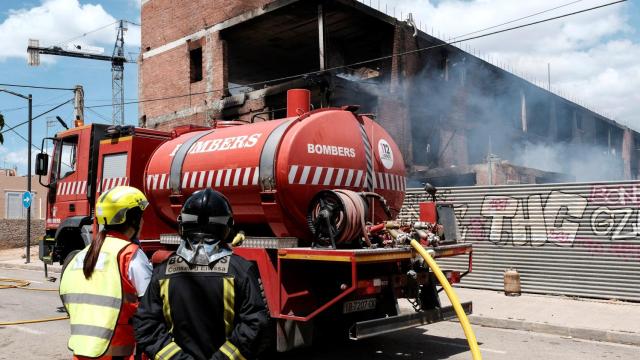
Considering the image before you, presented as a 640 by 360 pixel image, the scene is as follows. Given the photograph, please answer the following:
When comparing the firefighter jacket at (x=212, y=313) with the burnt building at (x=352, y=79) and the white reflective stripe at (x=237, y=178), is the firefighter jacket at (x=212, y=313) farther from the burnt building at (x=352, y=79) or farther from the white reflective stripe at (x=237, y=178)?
the burnt building at (x=352, y=79)

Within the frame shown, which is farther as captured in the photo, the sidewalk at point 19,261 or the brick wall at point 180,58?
the brick wall at point 180,58

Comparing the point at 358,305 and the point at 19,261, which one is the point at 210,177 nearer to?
the point at 358,305

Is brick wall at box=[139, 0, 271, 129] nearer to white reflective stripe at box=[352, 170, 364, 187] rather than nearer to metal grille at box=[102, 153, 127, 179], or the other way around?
metal grille at box=[102, 153, 127, 179]

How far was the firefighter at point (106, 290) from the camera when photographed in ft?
10.5

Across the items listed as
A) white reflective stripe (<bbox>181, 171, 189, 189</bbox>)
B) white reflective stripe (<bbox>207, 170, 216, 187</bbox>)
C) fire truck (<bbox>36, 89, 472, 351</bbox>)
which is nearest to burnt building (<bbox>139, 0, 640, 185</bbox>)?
fire truck (<bbox>36, 89, 472, 351</bbox>)

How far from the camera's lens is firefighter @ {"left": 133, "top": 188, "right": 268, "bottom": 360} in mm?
2650

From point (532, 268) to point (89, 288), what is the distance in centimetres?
1073

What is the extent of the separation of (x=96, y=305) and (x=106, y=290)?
0.10 metres

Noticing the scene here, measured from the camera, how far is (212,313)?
8.73ft

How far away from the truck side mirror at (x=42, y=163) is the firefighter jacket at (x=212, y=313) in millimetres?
8410

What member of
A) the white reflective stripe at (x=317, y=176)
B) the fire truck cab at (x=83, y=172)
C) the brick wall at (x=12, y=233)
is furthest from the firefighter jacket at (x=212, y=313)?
the brick wall at (x=12, y=233)

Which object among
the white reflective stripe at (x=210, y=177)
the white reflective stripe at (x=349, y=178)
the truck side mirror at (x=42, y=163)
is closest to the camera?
the white reflective stripe at (x=349, y=178)

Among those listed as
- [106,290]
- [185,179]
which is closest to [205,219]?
[106,290]

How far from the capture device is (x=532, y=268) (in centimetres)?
1216
